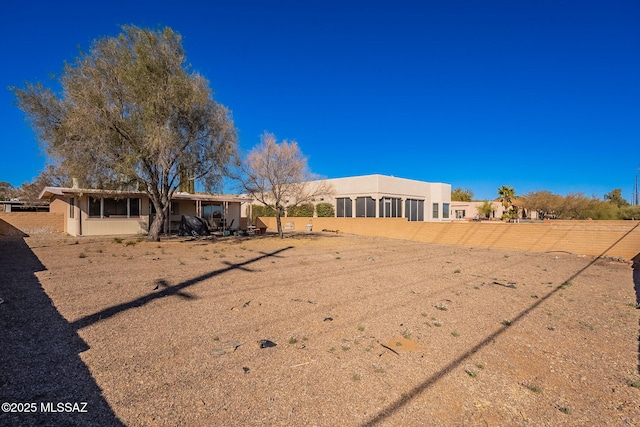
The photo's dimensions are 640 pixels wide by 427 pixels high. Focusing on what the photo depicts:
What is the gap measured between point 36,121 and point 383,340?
1563cm

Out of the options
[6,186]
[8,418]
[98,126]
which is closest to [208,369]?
[8,418]

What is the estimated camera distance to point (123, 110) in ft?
43.9

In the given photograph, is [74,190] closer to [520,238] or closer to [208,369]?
[208,369]

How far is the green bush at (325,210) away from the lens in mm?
31312

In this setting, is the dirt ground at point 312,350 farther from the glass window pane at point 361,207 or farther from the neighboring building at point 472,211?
the neighboring building at point 472,211

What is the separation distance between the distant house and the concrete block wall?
0.59m

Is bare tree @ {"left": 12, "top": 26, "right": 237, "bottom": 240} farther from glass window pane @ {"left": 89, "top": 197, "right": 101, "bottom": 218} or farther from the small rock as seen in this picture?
the small rock

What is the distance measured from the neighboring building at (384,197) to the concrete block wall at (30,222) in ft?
56.5

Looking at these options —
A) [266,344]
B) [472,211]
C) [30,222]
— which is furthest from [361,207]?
[472,211]

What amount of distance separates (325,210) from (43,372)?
28.2 meters

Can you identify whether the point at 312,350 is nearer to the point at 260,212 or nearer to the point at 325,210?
the point at 325,210

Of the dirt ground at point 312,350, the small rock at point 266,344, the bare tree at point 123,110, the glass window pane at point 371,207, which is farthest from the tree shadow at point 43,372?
the glass window pane at point 371,207

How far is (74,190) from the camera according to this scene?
57.1ft

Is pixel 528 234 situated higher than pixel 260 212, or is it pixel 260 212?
pixel 260 212
